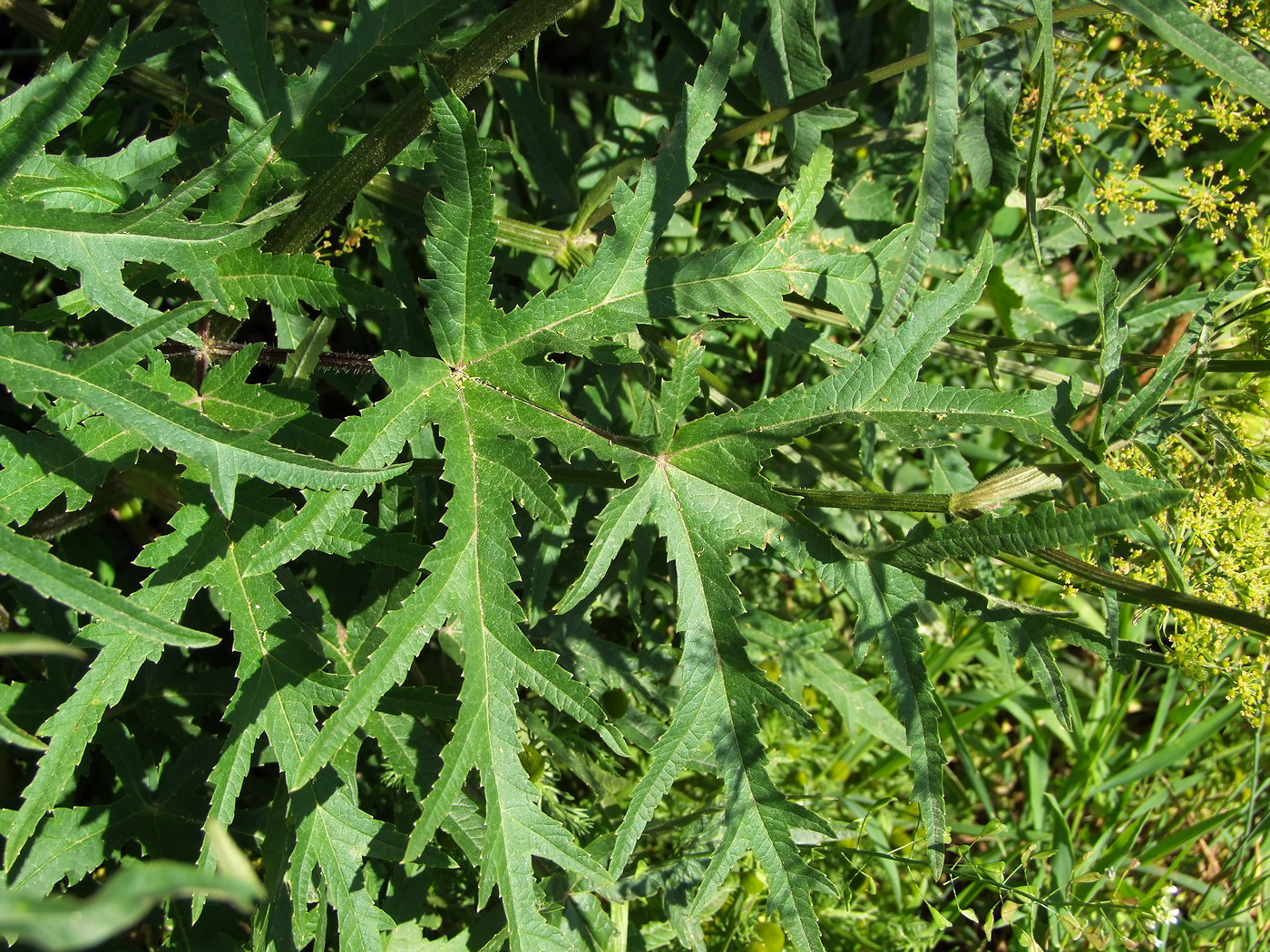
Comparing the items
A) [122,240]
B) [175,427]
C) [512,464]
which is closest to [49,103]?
[122,240]

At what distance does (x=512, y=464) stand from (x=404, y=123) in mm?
671

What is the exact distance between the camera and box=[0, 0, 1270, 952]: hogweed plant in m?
1.72

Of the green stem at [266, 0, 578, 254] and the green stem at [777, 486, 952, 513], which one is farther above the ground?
the green stem at [266, 0, 578, 254]

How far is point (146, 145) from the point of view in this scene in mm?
2047

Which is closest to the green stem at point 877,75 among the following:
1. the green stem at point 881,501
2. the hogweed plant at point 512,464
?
the hogweed plant at point 512,464

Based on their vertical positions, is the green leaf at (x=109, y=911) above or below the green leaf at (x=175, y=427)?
above

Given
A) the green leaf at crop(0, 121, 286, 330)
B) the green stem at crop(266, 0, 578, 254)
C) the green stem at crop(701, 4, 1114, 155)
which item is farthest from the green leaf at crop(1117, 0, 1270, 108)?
the green leaf at crop(0, 121, 286, 330)

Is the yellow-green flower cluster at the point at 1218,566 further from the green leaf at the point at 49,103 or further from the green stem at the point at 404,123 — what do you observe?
the green leaf at the point at 49,103

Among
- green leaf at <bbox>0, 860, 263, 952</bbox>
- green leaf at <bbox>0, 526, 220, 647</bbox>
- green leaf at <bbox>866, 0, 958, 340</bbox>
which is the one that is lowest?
green leaf at <bbox>0, 526, 220, 647</bbox>

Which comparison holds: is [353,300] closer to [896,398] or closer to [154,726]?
[896,398]

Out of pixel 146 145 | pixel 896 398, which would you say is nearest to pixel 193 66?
pixel 146 145

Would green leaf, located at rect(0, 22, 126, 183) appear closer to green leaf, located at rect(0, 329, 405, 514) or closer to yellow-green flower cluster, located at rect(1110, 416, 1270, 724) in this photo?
green leaf, located at rect(0, 329, 405, 514)

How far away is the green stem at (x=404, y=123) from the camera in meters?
1.69

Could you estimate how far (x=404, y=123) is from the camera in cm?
184
